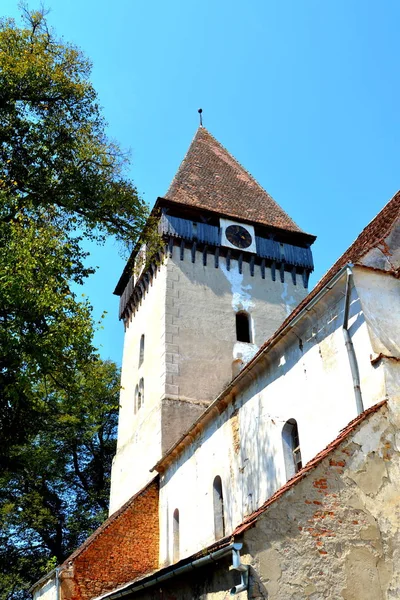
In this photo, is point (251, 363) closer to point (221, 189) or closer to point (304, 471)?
point (304, 471)

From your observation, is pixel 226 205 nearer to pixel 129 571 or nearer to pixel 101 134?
pixel 101 134

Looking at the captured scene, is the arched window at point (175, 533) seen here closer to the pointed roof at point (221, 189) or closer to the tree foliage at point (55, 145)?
the tree foliage at point (55, 145)

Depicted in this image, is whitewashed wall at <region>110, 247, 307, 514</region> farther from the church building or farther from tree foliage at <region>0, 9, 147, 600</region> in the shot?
tree foliage at <region>0, 9, 147, 600</region>

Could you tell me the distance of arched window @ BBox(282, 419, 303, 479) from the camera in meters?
10.5

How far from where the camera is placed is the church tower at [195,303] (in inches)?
740

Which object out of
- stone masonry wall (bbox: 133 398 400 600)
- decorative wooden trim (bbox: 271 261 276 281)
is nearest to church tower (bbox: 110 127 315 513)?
decorative wooden trim (bbox: 271 261 276 281)

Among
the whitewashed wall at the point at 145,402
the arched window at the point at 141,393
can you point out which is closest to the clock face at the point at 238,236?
the whitewashed wall at the point at 145,402

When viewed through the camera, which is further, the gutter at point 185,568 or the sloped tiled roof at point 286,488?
the sloped tiled roof at point 286,488

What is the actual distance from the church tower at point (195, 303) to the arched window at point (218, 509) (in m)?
4.16

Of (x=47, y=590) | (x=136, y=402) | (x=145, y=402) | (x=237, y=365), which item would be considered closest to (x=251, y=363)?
(x=237, y=365)

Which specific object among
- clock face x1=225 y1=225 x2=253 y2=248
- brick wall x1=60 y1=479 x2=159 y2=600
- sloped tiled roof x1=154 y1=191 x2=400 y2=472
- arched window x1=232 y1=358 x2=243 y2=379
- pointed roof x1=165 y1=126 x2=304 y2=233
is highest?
pointed roof x1=165 y1=126 x2=304 y2=233

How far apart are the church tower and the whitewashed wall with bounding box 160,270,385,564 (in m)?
3.15

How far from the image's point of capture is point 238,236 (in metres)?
22.6

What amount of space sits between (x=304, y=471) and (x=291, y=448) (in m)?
3.44
